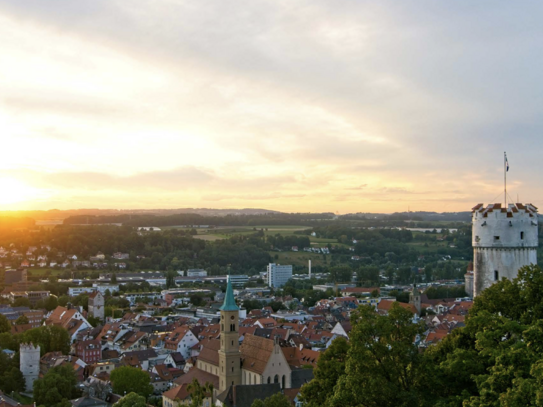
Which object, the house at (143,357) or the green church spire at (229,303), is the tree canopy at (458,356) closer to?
the green church spire at (229,303)

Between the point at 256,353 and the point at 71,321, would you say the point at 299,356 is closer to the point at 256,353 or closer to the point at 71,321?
the point at 256,353

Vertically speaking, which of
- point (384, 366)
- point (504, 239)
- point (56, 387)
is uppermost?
point (504, 239)

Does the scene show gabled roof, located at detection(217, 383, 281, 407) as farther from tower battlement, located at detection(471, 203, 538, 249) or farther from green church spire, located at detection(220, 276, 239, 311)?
tower battlement, located at detection(471, 203, 538, 249)

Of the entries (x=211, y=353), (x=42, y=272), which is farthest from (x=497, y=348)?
(x=42, y=272)

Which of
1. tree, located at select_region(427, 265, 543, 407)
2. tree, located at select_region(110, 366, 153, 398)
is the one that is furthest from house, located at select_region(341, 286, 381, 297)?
tree, located at select_region(427, 265, 543, 407)

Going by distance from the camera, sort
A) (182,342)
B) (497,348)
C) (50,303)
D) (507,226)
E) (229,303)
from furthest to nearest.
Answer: (50,303) → (182,342) → (229,303) → (507,226) → (497,348)

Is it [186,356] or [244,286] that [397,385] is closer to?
[186,356]
